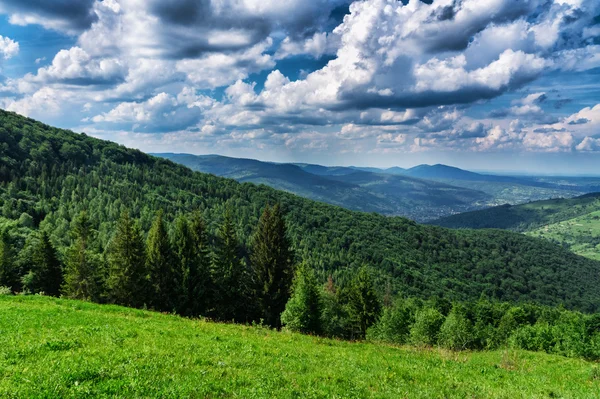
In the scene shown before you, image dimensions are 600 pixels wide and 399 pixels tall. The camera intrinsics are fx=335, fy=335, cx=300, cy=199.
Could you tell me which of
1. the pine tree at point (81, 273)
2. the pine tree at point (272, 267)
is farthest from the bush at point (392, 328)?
the pine tree at point (81, 273)

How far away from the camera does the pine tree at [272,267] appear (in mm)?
49469

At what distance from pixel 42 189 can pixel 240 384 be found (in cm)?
16550

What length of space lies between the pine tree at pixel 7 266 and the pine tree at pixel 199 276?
3115cm

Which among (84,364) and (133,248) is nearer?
(84,364)

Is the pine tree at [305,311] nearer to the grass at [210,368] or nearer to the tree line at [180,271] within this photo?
the tree line at [180,271]

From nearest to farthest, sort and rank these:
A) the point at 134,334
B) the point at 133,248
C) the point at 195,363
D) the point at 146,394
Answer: the point at 146,394 → the point at 195,363 → the point at 134,334 → the point at 133,248

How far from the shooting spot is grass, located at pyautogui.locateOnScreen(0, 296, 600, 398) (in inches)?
396

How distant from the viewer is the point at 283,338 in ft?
72.3

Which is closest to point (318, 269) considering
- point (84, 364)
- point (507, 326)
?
point (507, 326)

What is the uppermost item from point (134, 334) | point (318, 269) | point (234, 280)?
point (134, 334)

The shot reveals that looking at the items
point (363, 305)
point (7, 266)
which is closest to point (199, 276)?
point (363, 305)

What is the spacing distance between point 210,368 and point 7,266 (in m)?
61.8

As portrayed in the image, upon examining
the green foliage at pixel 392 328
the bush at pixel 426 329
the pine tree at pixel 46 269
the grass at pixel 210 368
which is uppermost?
the grass at pixel 210 368

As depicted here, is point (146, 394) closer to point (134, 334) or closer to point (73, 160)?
point (134, 334)
